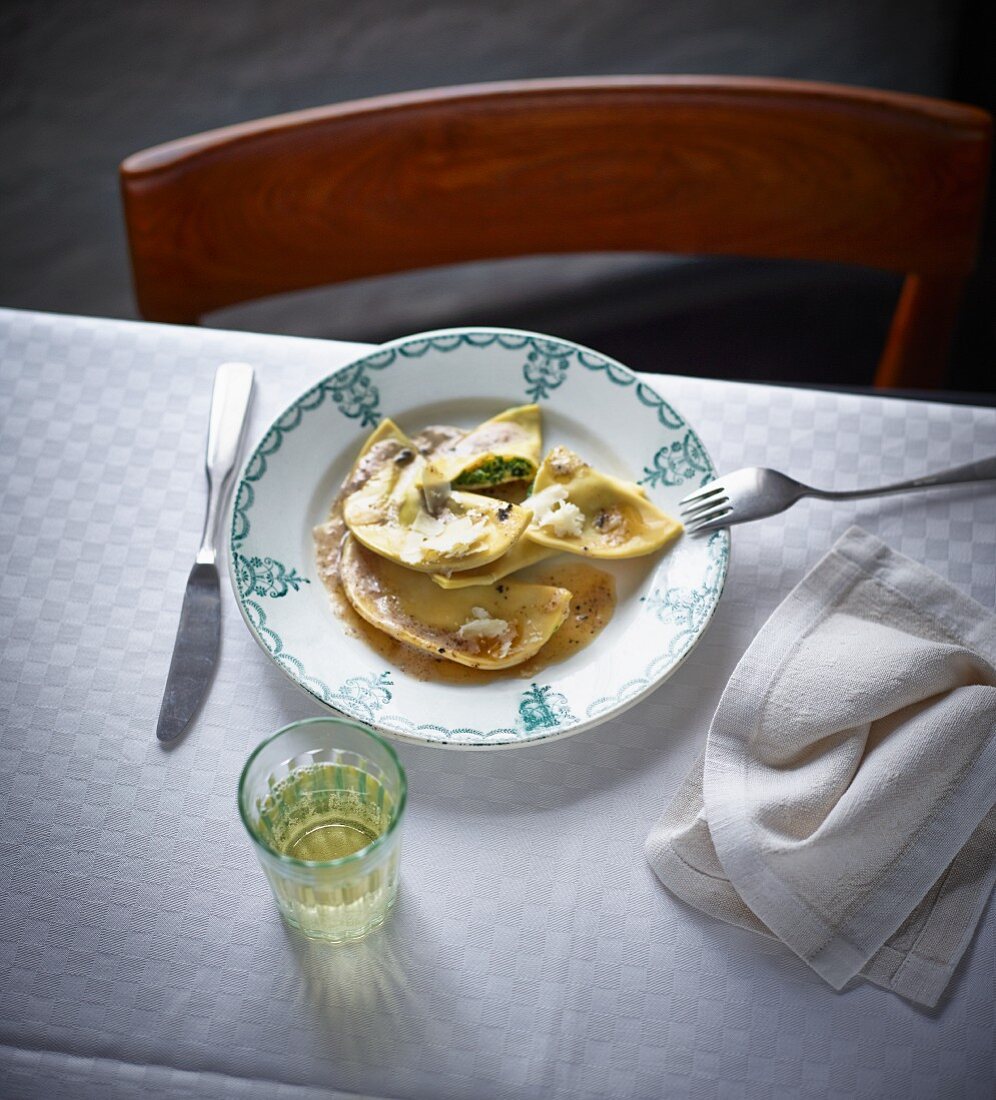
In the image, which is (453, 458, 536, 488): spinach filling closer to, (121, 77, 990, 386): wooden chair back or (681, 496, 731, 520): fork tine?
(681, 496, 731, 520): fork tine

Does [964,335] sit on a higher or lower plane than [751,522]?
lower

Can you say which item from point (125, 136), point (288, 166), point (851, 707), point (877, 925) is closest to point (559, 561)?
point (851, 707)

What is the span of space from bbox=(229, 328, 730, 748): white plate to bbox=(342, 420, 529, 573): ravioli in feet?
0.13

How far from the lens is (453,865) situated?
0.94 metres

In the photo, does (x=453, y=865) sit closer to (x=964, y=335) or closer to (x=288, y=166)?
(x=288, y=166)

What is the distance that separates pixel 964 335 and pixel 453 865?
2.04 m

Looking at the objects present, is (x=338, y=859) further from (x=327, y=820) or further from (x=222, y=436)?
(x=222, y=436)

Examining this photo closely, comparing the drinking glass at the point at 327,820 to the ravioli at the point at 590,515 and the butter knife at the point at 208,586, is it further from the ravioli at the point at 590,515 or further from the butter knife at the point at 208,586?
the ravioli at the point at 590,515

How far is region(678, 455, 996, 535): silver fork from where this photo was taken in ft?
3.58

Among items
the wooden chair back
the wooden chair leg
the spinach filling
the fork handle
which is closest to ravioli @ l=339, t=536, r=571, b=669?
the spinach filling

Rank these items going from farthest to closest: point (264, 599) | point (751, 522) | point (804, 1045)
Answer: point (751, 522) < point (264, 599) < point (804, 1045)

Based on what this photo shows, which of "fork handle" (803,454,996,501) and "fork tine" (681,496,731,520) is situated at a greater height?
"fork tine" (681,496,731,520)

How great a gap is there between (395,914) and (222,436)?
0.55m

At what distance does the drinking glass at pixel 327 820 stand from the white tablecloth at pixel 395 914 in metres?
0.05
